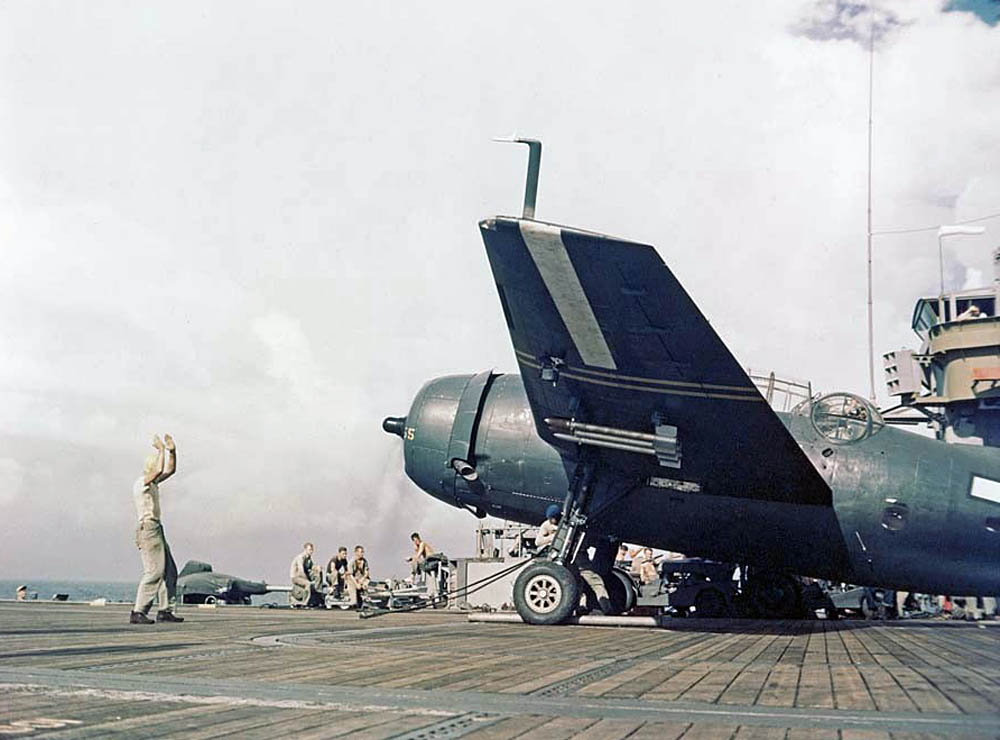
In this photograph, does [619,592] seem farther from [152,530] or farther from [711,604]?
[152,530]

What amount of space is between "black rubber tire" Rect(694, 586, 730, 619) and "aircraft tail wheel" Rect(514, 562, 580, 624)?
4.95 m

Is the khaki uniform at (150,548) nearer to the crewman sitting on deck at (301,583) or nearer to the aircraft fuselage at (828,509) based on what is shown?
the aircraft fuselage at (828,509)

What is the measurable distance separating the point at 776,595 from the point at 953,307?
61.0ft

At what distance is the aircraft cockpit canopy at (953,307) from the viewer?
108 feet

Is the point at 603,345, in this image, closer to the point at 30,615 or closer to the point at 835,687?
the point at 835,687

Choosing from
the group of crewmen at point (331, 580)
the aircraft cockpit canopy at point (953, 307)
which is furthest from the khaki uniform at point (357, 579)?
the aircraft cockpit canopy at point (953, 307)

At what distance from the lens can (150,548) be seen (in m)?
13.3

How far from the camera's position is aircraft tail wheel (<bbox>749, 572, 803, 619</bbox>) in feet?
62.5

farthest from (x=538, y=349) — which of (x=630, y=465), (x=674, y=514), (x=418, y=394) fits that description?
(x=418, y=394)

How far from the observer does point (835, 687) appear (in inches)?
275

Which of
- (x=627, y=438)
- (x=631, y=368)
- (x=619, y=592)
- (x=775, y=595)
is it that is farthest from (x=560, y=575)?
(x=775, y=595)

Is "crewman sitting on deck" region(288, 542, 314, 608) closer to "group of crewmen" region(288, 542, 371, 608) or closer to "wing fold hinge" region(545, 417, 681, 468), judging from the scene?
"group of crewmen" region(288, 542, 371, 608)

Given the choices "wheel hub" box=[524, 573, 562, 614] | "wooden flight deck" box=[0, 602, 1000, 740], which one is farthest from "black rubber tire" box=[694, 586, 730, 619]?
"wooden flight deck" box=[0, 602, 1000, 740]

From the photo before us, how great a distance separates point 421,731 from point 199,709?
147cm
